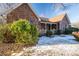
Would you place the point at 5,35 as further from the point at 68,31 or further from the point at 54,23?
the point at 68,31

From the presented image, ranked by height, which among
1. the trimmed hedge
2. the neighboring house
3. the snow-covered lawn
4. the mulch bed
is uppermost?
the neighboring house

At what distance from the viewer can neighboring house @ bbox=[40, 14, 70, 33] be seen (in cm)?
230

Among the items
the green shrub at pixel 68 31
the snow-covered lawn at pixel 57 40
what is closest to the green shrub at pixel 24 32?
the snow-covered lawn at pixel 57 40

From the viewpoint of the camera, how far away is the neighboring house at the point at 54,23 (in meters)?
2.30

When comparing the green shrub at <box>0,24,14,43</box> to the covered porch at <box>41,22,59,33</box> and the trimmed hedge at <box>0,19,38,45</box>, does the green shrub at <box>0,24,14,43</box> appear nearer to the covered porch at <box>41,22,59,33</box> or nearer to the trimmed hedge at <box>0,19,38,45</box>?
the trimmed hedge at <box>0,19,38,45</box>

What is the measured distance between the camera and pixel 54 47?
2273mm

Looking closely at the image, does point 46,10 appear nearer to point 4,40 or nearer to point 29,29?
point 29,29

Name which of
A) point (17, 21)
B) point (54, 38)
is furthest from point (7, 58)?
point (54, 38)

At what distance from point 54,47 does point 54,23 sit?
32cm

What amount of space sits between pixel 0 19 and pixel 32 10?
1.43 feet

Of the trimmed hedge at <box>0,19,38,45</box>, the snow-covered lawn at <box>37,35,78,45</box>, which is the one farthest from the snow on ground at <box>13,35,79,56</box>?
the trimmed hedge at <box>0,19,38,45</box>

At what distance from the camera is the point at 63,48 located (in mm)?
2268

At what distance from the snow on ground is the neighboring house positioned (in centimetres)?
13

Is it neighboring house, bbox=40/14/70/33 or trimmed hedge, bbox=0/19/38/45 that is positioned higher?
neighboring house, bbox=40/14/70/33
